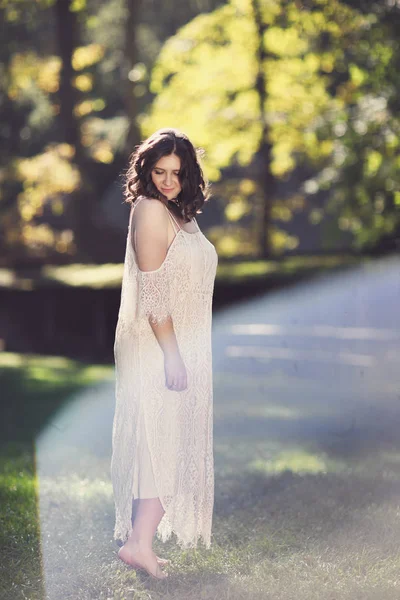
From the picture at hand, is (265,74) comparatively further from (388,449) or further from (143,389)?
(143,389)

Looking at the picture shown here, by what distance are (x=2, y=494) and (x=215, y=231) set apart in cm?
2147

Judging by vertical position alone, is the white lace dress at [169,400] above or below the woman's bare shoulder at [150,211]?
below

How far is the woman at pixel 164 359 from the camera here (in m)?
4.25

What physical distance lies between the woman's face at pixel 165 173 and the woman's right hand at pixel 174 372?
74 centimetres

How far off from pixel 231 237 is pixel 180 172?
72.8 ft

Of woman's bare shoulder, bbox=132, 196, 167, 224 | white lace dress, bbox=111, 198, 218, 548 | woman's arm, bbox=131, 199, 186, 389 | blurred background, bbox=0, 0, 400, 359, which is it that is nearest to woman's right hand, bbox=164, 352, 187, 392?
woman's arm, bbox=131, 199, 186, 389

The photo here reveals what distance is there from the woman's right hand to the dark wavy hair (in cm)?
66

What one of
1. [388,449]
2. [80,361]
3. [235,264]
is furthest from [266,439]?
[235,264]

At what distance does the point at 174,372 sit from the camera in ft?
13.9

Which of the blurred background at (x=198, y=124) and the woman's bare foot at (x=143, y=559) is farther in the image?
the blurred background at (x=198, y=124)

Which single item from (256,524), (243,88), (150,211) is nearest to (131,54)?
(243,88)

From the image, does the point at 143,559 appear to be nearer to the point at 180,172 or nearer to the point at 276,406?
the point at 180,172

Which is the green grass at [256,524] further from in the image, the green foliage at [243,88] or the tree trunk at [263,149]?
the tree trunk at [263,149]

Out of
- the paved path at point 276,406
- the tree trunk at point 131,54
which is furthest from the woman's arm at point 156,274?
the tree trunk at point 131,54
